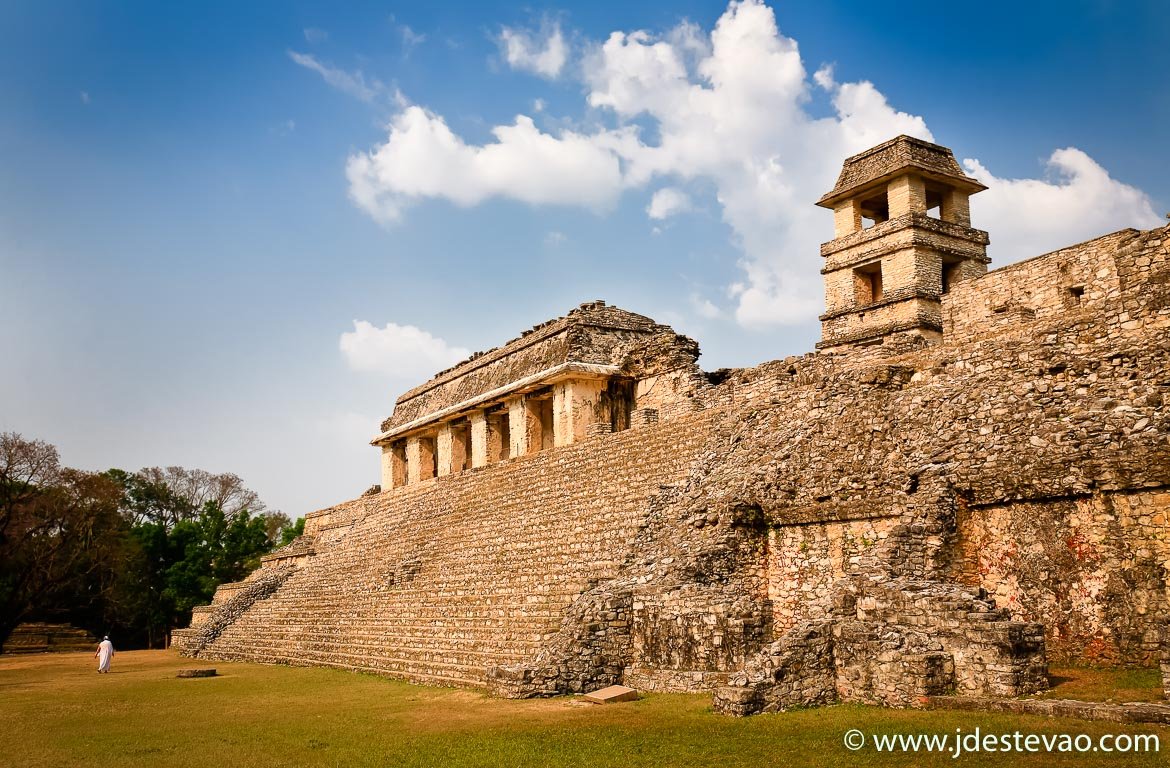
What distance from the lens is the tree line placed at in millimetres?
30391

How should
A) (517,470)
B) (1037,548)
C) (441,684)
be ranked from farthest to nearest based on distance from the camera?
(517,470) < (441,684) < (1037,548)

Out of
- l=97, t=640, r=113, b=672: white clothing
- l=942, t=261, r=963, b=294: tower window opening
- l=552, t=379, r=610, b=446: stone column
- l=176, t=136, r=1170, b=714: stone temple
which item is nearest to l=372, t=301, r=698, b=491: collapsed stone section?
l=552, t=379, r=610, b=446: stone column

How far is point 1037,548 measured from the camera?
9.22 meters

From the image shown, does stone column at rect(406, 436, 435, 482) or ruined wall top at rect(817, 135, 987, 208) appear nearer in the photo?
ruined wall top at rect(817, 135, 987, 208)

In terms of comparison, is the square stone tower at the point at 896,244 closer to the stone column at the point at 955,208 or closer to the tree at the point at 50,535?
the stone column at the point at 955,208

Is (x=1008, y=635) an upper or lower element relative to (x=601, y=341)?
lower

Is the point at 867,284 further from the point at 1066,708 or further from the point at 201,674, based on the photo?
the point at 1066,708

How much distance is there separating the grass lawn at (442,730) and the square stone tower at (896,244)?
57.8 ft

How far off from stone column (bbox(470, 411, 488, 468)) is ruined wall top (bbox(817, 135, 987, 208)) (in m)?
12.1

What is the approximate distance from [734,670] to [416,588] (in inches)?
348

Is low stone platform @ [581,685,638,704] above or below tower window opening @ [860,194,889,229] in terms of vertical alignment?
below

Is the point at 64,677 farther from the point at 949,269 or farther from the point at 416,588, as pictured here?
the point at 949,269

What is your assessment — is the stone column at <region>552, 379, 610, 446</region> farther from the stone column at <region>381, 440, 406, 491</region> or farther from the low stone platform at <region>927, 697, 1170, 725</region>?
the low stone platform at <region>927, 697, 1170, 725</region>

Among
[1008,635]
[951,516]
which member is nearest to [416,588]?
[951,516]
